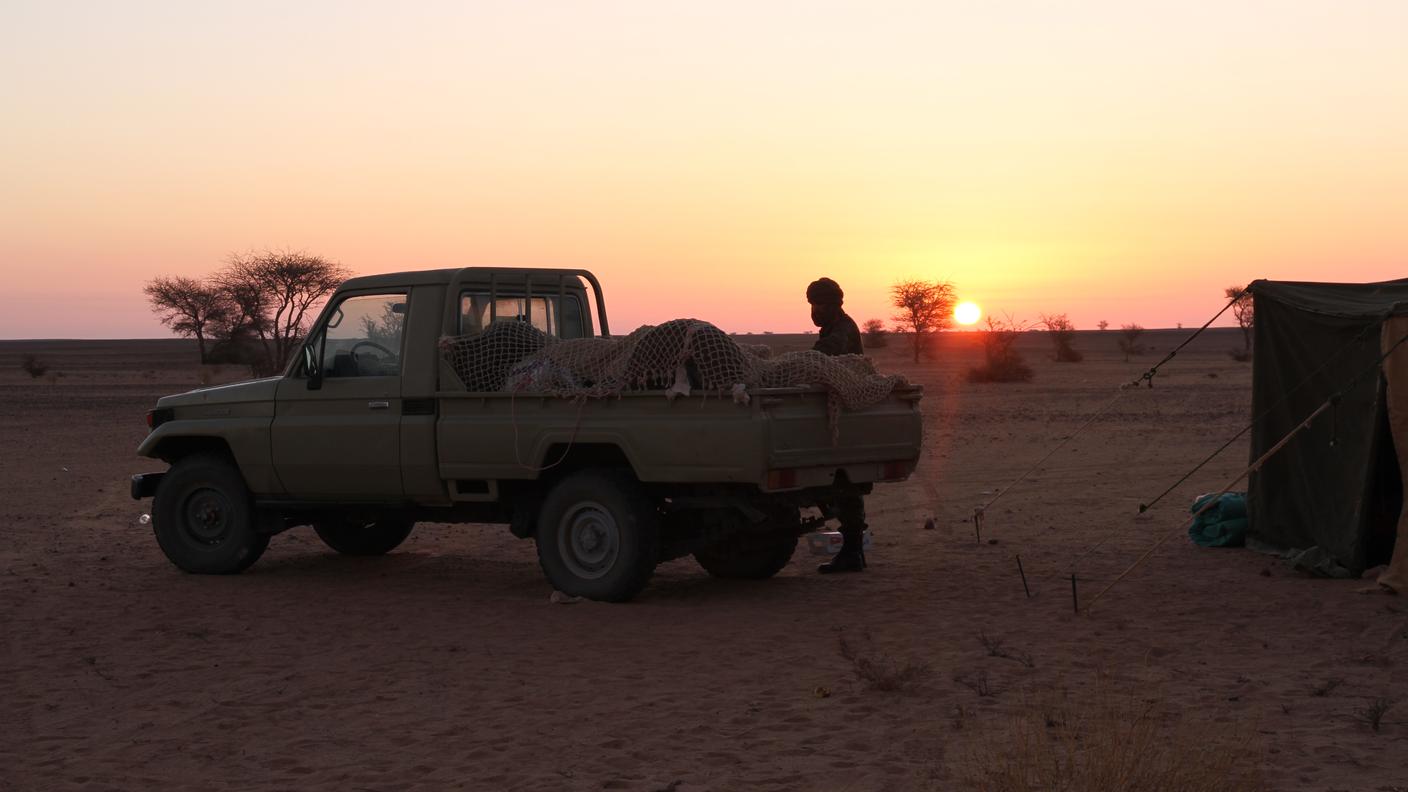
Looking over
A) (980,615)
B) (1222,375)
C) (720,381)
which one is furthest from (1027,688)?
(1222,375)

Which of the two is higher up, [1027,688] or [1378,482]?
[1378,482]

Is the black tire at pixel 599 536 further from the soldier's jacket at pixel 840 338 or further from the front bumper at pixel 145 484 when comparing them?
the front bumper at pixel 145 484

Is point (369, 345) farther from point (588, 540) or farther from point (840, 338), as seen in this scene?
point (840, 338)

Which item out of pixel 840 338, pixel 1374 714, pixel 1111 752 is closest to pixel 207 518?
pixel 840 338

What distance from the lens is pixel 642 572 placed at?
9.43 m

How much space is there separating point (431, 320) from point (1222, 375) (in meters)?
37.3

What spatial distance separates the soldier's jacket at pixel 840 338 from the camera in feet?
34.3

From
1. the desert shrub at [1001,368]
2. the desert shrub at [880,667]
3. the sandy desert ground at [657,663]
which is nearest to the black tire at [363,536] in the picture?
the sandy desert ground at [657,663]

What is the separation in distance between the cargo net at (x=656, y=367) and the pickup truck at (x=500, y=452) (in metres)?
0.09

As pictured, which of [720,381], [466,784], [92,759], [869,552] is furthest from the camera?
[869,552]

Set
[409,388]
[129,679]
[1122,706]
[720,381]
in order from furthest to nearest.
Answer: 1. [409,388]
2. [720,381]
3. [129,679]
4. [1122,706]

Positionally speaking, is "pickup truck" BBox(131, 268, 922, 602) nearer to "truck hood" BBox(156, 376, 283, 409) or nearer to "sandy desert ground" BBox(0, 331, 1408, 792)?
"truck hood" BBox(156, 376, 283, 409)

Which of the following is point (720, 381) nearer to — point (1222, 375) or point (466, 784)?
point (466, 784)

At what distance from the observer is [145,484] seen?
1155cm
